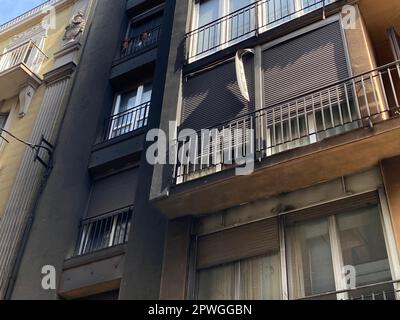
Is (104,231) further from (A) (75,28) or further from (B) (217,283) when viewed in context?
(A) (75,28)

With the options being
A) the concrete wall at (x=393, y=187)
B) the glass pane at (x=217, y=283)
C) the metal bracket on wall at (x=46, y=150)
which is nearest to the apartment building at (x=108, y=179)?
the metal bracket on wall at (x=46, y=150)

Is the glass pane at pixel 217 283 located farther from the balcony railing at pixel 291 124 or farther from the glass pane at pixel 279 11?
the glass pane at pixel 279 11

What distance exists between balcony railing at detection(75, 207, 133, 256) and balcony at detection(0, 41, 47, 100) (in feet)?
20.6

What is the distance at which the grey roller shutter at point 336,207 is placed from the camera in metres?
6.71

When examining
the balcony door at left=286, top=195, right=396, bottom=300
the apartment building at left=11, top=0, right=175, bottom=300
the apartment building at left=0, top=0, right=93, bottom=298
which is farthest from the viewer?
the apartment building at left=0, top=0, right=93, bottom=298

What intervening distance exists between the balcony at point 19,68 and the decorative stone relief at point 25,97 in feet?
0.61

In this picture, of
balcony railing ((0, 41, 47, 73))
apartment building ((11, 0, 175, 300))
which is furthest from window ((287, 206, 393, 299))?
balcony railing ((0, 41, 47, 73))

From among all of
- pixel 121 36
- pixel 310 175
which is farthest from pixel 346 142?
pixel 121 36

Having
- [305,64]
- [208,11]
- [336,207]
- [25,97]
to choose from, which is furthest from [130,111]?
[336,207]

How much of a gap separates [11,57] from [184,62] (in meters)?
9.13

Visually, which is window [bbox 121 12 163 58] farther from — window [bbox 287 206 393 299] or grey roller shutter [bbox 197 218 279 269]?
window [bbox 287 206 393 299]

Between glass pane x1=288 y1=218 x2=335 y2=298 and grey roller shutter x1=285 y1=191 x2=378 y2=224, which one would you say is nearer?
glass pane x1=288 y1=218 x2=335 y2=298

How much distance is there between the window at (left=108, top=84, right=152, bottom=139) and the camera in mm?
11641
